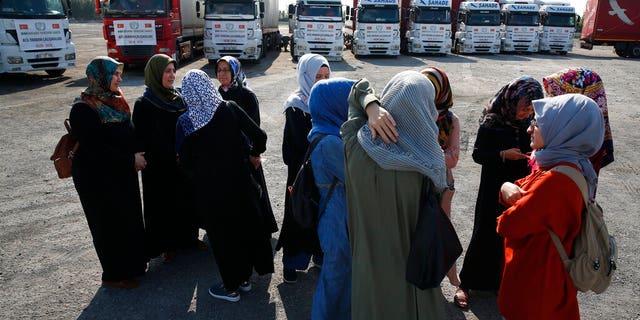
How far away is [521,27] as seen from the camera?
22.0 m

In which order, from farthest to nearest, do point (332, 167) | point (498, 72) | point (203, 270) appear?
point (498, 72)
point (203, 270)
point (332, 167)

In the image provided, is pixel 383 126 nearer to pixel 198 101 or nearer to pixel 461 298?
pixel 198 101

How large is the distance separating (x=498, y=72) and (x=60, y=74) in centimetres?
1405

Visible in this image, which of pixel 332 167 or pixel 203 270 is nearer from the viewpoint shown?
pixel 332 167

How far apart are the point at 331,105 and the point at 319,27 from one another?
15.7 m

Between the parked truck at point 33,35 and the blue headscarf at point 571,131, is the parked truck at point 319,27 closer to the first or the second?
the parked truck at point 33,35

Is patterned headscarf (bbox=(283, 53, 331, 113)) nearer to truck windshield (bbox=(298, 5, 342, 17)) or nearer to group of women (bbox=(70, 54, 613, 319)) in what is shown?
group of women (bbox=(70, 54, 613, 319))

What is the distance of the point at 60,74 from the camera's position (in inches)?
550

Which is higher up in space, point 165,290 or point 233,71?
point 233,71

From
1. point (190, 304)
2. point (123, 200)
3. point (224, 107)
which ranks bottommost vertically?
point (190, 304)

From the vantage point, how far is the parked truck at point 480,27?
21.2 metres

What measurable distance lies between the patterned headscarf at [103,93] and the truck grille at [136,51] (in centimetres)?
1178

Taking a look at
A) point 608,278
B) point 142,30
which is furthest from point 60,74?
point 608,278

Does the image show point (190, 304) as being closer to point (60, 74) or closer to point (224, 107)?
point (224, 107)
